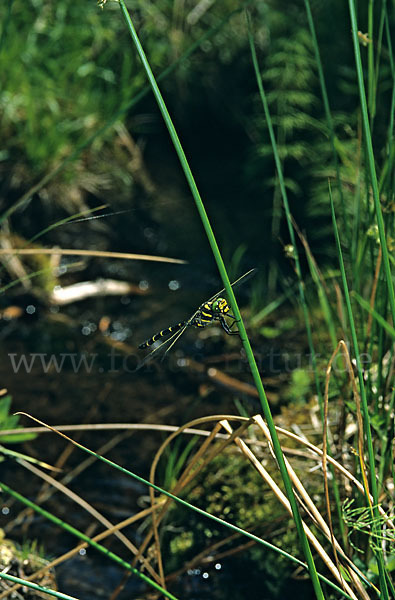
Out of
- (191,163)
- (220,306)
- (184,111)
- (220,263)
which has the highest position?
(220,263)

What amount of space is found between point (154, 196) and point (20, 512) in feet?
6.22

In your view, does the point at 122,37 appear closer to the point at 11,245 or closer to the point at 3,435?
the point at 11,245

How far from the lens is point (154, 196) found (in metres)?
3.52

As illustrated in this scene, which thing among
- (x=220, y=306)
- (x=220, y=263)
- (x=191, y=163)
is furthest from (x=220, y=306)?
(x=191, y=163)

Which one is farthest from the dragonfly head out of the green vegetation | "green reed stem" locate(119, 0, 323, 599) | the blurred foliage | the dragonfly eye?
the blurred foliage

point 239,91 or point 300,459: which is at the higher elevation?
point 239,91

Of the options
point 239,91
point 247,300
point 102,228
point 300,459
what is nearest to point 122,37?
point 239,91

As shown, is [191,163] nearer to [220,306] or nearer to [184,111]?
[184,111]

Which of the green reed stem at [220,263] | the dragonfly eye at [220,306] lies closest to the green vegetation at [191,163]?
the dragonfly eye at [220,306]

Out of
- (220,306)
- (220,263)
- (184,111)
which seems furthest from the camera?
(184,111)

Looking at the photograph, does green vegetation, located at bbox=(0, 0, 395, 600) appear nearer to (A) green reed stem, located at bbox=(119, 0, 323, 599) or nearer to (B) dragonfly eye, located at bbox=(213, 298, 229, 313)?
(B) dragonfly eye, located at bbox=(213, 298, 229, 313)

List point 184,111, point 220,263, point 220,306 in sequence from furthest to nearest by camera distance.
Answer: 1. point 184,111
2. point 220,306
3. point 220,263

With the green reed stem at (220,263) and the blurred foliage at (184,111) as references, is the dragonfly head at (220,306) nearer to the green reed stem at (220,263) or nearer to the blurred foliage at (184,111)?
the green reed stem at (220,263)

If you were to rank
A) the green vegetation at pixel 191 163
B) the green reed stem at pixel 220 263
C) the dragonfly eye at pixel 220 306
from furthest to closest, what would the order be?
the green vegetation at pixel 191 163 → the dragonfly eye at pixel 220 306 → the green reed stem at pixel 220 263
